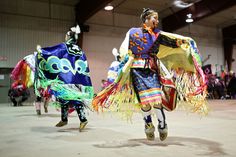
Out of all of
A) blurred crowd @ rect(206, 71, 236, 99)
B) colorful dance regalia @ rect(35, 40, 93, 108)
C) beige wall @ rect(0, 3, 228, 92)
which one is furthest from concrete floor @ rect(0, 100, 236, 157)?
blurred crowd @ rect(206, 71, 236, 99)

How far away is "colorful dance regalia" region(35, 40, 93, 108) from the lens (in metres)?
3.27

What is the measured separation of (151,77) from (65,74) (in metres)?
1.20

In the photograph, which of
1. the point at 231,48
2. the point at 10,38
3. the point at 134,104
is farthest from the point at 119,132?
the point at 231,48

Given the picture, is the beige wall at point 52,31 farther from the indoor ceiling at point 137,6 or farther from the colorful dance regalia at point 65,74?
the colorful dance regalia at point 65,74

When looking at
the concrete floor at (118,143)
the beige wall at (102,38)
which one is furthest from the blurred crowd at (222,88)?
the concrete floor at (118,143)

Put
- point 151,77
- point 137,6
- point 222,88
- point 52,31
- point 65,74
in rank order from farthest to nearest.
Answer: point 137,6
point 52,31
point 222,88
point 65,74
point 151,77

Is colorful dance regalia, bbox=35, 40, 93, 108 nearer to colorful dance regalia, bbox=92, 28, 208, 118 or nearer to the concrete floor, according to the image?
the concrete floor

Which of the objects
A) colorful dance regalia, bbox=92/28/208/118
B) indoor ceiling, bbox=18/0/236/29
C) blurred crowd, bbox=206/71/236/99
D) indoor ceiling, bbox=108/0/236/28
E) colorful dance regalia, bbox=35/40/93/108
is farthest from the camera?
indoor ceiling, bbox=108/0/236/28

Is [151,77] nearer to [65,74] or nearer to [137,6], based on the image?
[65,74]

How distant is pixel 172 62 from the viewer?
275cm

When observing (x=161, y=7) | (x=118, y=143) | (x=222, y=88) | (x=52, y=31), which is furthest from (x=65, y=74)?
(x=161, y=7)

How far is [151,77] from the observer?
2479 mm

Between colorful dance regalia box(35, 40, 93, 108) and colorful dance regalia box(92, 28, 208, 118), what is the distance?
776 mm

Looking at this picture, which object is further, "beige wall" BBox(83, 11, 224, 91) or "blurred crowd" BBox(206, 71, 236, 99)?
"beige wall" BBox(83, 11, 224, 91)
